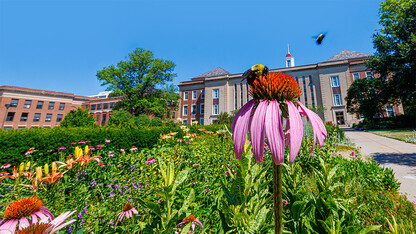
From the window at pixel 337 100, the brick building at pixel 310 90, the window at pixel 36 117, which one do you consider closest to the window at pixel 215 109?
the brick building at pixel 310 90

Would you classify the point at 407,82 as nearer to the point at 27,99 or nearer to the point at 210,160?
the point at 210,160

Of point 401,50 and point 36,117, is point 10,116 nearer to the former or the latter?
point 36,117

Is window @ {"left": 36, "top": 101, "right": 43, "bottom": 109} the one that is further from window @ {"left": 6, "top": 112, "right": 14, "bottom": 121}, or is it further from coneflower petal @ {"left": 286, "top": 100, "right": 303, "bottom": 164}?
coneflower petal @ {"left": 286, "top": 100, "right": 303, "bottom": 164}

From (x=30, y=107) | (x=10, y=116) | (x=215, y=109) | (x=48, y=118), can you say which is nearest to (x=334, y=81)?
(x=215, y=109)

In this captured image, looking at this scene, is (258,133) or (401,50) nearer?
(258,133)

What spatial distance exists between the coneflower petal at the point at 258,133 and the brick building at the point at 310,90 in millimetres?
23488

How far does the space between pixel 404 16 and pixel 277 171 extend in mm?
16305

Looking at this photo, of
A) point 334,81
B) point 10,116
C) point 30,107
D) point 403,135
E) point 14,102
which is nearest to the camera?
point 403,135

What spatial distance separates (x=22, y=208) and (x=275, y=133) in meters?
1.48

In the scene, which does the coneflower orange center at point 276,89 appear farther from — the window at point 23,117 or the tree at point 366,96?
the window at point 23,117

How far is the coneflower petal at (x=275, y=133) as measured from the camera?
1.99 feet

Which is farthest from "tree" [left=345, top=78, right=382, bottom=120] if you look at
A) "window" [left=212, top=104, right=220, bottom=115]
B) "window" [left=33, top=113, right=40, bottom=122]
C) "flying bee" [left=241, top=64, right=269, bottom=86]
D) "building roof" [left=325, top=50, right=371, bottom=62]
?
"window" [left=33, top=113, right=40, bottom=122]

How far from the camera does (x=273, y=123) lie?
72cm

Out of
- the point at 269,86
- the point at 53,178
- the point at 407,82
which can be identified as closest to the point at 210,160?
→ the point at 53,178
